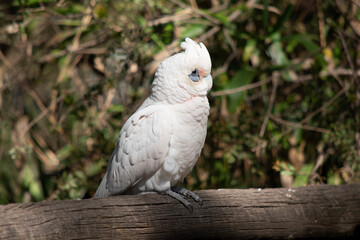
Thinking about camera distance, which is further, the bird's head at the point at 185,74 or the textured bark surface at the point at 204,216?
the bird's head at the point at 185,74

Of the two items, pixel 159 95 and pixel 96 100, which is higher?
pixel 159 95

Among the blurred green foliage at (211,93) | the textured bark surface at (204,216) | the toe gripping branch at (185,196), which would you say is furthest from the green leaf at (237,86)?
the toe gripping branch at (185,196)

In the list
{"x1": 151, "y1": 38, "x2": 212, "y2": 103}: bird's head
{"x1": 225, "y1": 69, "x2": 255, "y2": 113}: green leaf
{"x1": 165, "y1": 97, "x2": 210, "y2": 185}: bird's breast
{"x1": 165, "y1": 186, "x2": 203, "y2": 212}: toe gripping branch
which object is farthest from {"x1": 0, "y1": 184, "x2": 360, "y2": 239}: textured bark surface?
{"x1": 225, "y1": 69, "x2": 255, "y2": 113}: green leaf

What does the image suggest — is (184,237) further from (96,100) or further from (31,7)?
(31,7)

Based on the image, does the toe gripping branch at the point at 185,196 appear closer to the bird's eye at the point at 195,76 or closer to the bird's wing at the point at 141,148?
the bird's wing at the point at 141,148

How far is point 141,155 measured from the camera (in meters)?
1.65

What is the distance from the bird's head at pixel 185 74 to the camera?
5.30 feet

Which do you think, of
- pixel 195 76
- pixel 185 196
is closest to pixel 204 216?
pixel 185 196

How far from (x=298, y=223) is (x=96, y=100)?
4.47 ft

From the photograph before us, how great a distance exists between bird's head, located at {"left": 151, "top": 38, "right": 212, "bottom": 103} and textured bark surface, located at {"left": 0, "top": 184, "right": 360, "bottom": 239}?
0.37 meters

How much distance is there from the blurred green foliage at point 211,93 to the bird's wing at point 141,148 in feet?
2.29

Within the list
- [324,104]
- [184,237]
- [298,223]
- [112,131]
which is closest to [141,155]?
[184,237]

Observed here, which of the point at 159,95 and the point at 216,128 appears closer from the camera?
the point at 159,95

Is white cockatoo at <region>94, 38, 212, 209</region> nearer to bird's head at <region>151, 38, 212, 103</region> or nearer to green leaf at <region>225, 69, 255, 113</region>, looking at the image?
bird's head at <region>151, 38, 212, 103</region>
